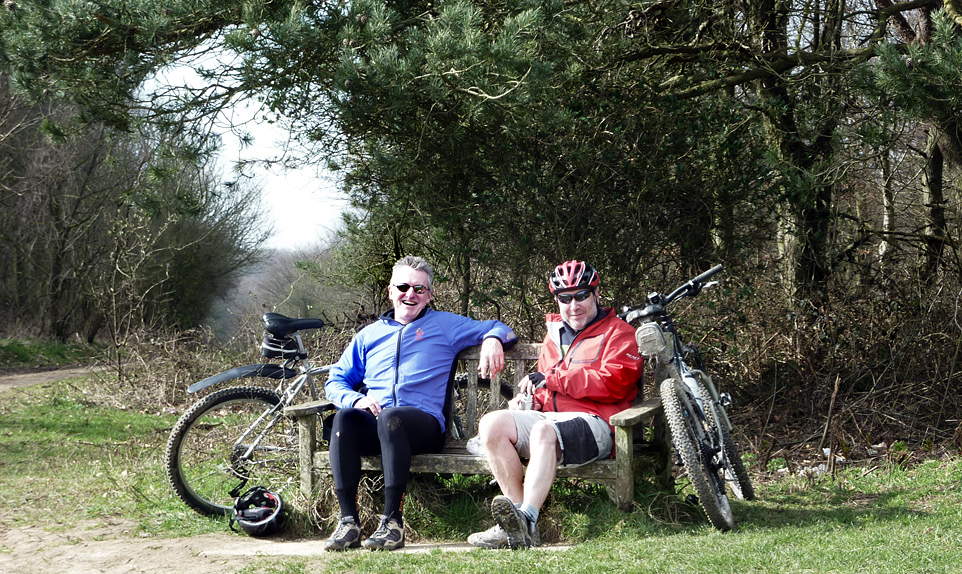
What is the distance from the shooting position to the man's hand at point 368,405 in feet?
15.6

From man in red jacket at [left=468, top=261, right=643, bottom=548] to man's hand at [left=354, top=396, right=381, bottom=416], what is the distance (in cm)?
61

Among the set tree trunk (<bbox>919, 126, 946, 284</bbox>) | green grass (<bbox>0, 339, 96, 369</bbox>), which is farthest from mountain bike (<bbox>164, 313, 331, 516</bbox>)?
green grass (<bbox>0, 339, 96, 369</bbox>)

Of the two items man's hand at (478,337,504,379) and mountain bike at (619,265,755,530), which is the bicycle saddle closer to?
man's hand at (478,337,504,379)

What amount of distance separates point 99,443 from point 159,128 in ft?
12.1

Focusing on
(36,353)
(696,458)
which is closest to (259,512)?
(696,458)

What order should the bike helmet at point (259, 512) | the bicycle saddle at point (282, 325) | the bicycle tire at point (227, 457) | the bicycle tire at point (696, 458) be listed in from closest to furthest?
the bicycle tire at point (696, 458)
the bike helmet at point (259, 512)
the bicycle tire at point (227, 457)
the bicycle saddle at point (282, 325)

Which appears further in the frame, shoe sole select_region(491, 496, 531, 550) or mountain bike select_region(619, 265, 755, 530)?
mountain bike select_region(619, 265, 755, 530)

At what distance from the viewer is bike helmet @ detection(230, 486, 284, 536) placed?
4.86m

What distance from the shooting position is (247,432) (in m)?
5.42

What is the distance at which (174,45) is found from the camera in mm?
6000

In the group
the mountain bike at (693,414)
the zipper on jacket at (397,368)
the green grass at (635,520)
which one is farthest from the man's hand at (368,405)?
the mountain bike at (693,414)

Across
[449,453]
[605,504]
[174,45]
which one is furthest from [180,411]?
[605,504]

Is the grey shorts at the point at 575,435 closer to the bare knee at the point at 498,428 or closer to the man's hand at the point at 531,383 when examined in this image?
the bare knee at the point at 498,428

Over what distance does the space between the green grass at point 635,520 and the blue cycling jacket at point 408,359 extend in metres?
0.54
